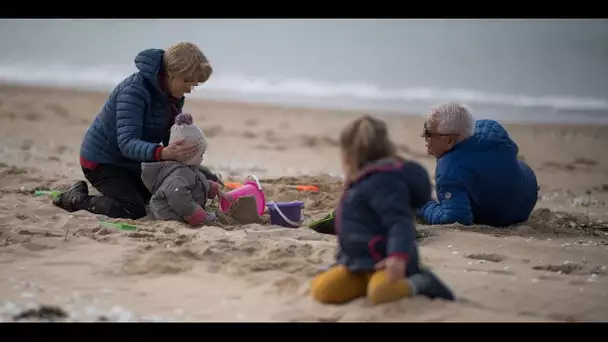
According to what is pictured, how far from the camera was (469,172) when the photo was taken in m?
4.88

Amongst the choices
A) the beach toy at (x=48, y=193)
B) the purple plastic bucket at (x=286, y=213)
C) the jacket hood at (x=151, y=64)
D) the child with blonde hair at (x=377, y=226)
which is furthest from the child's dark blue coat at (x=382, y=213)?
the beach toy at (x=48, y=193)

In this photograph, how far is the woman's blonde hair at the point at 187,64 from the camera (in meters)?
4.82

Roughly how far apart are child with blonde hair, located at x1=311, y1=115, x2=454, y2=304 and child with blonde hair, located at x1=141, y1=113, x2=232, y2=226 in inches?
58.1

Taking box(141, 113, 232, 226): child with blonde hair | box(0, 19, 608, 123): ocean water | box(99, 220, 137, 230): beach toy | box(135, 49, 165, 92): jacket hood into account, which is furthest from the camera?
box(0, 19, 608, 123): ocean water

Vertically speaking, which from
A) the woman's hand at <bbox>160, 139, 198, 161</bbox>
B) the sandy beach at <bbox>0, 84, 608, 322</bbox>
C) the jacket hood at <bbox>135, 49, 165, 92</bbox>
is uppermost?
the jacket hood at <bbox>135, 49, 165, 92</bbox>

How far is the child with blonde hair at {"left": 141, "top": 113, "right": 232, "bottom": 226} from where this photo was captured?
4.65m

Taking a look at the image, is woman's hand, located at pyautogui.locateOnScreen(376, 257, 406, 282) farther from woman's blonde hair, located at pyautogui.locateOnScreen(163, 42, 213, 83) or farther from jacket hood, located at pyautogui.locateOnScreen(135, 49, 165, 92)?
jacket hood, located at pyautogui.locateOnScreen(135, 49, 165, 92)

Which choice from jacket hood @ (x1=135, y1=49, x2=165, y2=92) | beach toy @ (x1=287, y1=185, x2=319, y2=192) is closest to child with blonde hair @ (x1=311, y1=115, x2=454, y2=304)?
jacket hood @ (x1=135, y1=49, x2=165, y2=92)

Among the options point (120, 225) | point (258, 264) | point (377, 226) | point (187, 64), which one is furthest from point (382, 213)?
point (187, 64)

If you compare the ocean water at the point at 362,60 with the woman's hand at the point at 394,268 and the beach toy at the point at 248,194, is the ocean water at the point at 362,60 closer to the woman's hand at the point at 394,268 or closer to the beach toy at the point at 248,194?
the beach toy at the point at 248,194

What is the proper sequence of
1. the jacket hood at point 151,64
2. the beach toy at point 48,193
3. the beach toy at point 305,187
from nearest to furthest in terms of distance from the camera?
the jacket hood at point 151,64, the beach toy at point 48,193, the beach toy at point 305,187

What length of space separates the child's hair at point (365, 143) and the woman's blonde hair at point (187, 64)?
5.85 feet

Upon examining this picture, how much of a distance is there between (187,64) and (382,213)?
2068 millimetres
